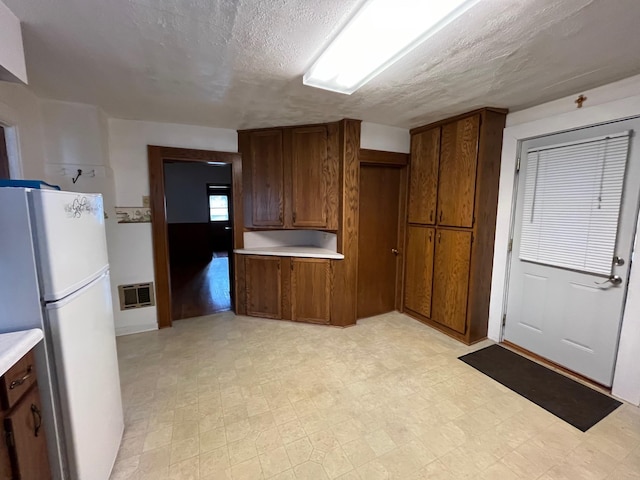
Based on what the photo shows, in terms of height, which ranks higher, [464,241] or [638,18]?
[638,18]

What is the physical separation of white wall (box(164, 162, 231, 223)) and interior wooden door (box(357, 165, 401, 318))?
502 centimetres

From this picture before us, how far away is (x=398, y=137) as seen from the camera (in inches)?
132

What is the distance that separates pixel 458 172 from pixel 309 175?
158 cm

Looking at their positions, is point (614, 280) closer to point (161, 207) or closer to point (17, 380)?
point (17, 380)

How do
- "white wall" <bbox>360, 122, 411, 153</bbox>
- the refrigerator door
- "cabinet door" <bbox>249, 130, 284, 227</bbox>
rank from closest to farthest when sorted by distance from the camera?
the refrigerator door, "white wall" <bbox>360, 122, 411, 153</bbox>, "cabinet door" <bbox>249, 130, 284, 227</bbox>

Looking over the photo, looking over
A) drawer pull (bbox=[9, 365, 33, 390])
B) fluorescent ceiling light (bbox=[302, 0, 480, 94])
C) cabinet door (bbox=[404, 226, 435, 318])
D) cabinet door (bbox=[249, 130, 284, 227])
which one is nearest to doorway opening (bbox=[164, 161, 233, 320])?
cabinet door (bbox=[249, 130, 284, 227])

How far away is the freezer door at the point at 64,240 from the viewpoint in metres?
1.03

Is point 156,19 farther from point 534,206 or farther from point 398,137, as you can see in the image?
point 534,206

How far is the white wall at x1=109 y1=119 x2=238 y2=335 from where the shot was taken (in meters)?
2.94

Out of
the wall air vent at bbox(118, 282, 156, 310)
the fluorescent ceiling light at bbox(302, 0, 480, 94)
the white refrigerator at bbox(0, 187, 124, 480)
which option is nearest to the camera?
the white refrigerator at bbox(0, 187, 124, 480)

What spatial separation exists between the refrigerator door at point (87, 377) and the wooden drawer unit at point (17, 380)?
0.07 m

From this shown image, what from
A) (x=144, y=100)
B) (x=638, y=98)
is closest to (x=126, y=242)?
(x=144, y=100)

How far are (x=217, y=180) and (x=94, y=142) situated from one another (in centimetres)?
531

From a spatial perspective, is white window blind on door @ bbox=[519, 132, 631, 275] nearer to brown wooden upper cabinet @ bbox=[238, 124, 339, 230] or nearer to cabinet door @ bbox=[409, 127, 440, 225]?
cabinet door @ bbox=[409, 127, 440, 225]
